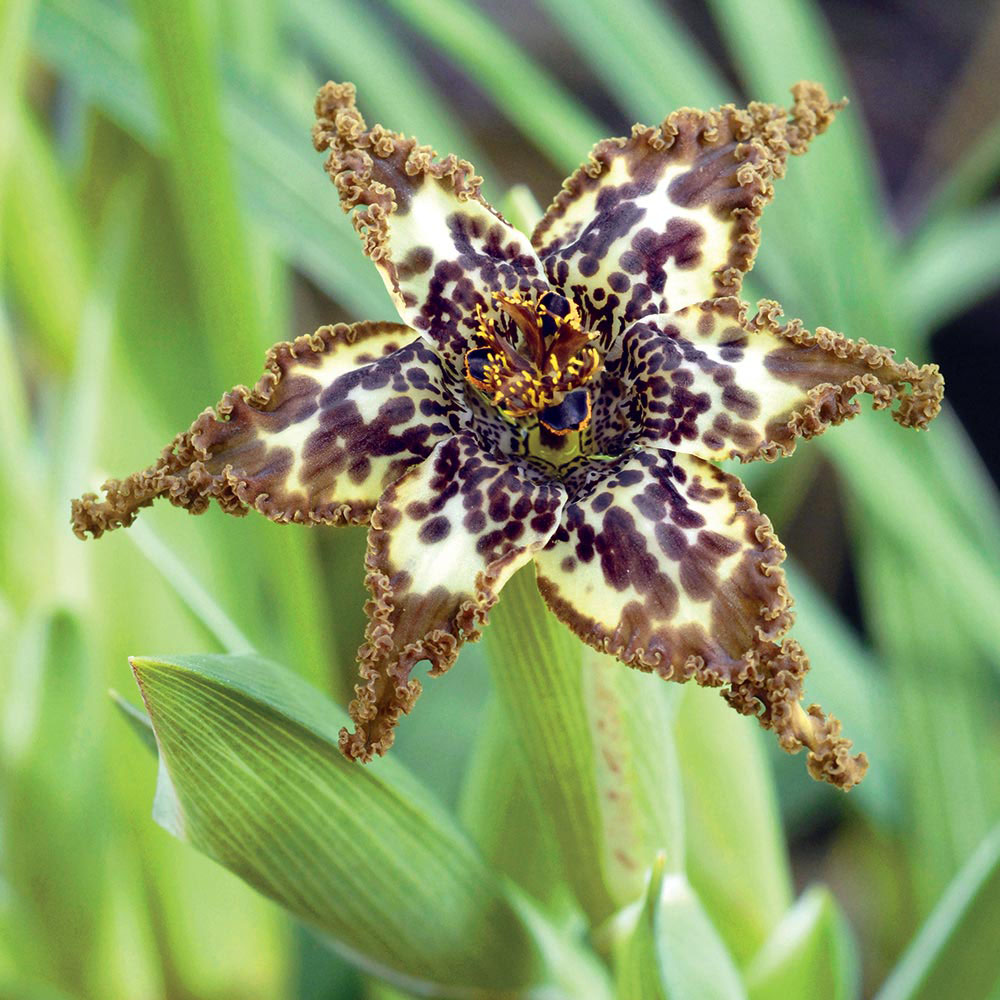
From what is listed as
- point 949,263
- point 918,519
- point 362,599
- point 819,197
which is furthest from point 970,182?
point 362,599

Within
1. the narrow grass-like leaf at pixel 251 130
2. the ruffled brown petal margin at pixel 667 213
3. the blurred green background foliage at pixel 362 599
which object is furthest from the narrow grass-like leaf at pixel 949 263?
the ruffled brown petal margin at pixel 667 213

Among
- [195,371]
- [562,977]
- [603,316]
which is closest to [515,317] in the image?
[603,316]

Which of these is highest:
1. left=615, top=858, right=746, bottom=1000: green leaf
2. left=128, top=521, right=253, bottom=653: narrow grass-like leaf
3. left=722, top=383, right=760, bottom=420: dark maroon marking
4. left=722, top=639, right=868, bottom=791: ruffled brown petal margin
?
left=128, top=521, right=253, bottom=653: narrow grass-like leaf

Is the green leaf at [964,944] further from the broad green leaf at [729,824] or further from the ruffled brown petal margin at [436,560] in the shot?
the ruffled brown petal margin at [436,560]

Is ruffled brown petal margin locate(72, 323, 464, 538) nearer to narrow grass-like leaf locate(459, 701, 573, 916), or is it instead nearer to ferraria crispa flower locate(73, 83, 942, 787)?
ferraria crispa flower locate(73, 83, 942, 787)

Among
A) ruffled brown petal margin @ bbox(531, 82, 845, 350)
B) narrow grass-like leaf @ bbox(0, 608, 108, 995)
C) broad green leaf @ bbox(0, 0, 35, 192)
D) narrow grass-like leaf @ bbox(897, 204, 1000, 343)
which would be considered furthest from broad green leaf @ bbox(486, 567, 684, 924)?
narrow grass-like leaf @ bbox(897, 204, 1000, 343)

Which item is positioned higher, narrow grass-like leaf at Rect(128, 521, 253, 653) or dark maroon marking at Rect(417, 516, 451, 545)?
narrow grass-like leaf at Rect(128, 521, 253, 653)
